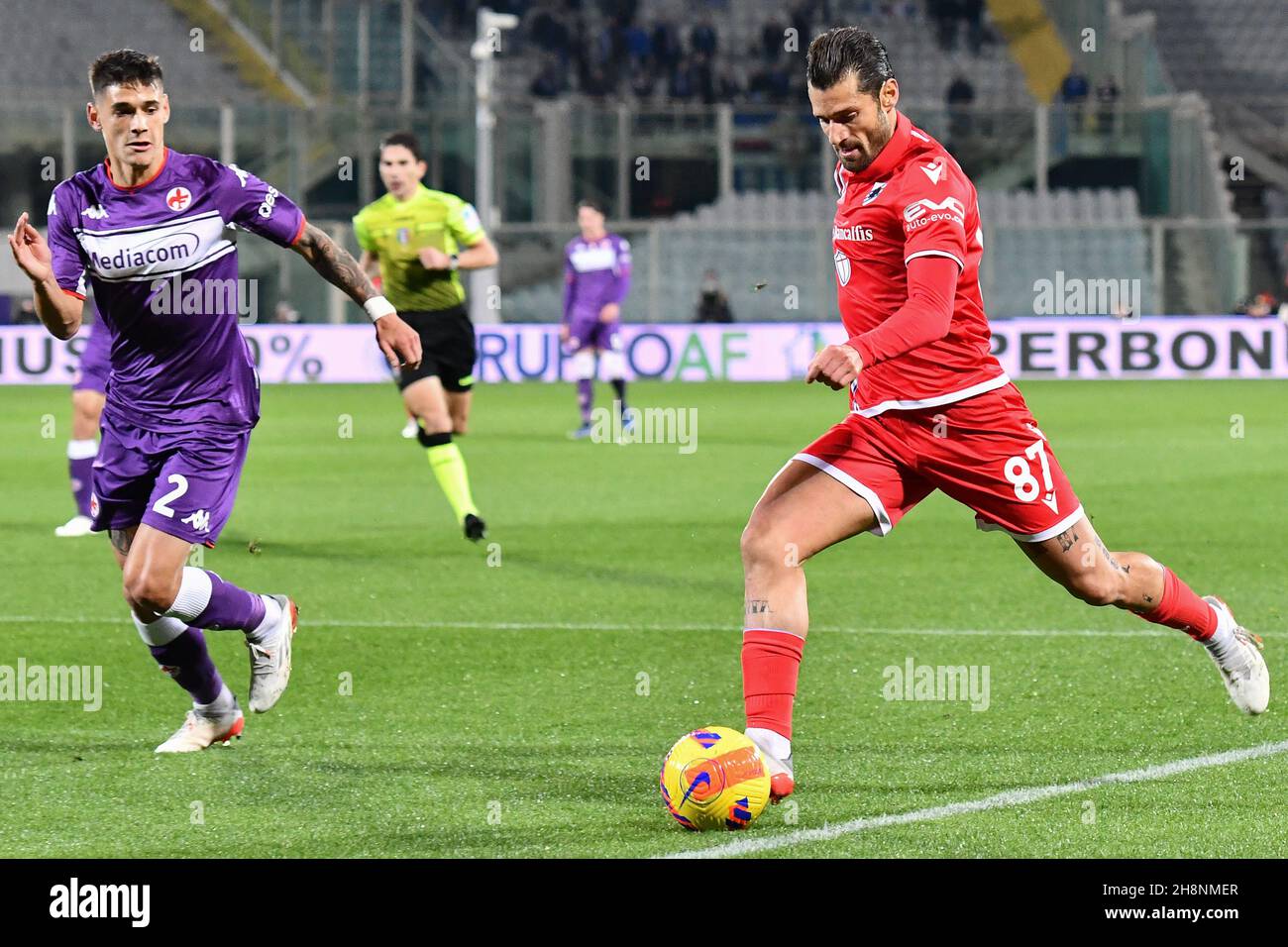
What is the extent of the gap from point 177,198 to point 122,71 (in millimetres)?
413

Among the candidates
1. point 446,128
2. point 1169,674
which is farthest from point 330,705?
point 446,128

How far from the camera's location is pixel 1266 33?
116 ft

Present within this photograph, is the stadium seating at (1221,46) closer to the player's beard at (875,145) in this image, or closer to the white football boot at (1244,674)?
the white football boot at (1244,674)

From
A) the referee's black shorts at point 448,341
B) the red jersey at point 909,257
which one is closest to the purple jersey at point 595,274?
the referee's black shorts at point 448,341

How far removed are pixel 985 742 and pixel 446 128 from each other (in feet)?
73.0

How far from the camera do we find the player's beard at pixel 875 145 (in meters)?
5.53

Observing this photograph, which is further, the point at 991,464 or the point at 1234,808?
the point at 991,464

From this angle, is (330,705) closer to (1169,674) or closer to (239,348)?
(239,348)

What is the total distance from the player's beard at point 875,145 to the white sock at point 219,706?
249cm

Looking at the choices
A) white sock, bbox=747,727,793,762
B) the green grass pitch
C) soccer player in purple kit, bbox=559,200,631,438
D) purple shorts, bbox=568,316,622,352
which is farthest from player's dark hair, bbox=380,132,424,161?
purple shorts, bbox=568,316,622,352

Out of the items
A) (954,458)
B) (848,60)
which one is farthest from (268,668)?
(848,60)

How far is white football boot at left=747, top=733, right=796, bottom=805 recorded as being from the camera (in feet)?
17.3

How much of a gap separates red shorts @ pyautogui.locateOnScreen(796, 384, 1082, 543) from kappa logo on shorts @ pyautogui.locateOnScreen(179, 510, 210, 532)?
5.89 ft
